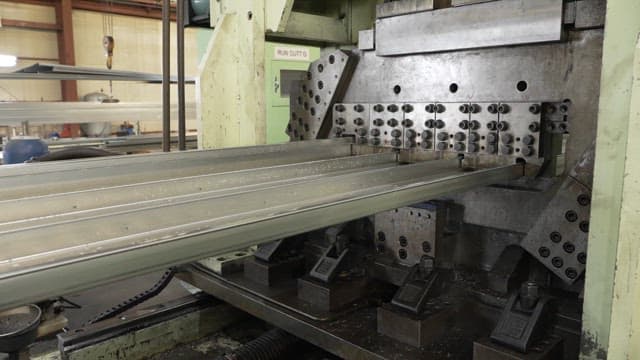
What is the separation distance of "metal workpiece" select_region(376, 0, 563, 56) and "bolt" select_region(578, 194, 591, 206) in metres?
0.34

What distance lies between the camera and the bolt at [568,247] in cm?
109

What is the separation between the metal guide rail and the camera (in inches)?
20.5

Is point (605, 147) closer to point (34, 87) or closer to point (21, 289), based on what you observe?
point (21, 289)

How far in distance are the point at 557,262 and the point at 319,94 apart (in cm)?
85

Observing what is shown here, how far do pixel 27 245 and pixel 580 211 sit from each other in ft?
3.26

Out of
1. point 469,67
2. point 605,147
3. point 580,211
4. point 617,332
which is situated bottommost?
point 617,332

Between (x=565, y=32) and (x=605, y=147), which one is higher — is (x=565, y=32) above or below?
above

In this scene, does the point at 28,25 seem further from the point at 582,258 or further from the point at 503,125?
the point at 582,258

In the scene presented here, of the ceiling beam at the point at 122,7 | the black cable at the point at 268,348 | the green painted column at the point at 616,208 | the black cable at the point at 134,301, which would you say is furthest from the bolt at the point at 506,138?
the ceiling beam at the point at 122,7

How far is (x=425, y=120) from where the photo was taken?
4.49ft

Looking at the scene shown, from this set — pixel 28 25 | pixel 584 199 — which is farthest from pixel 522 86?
pixel 28 25

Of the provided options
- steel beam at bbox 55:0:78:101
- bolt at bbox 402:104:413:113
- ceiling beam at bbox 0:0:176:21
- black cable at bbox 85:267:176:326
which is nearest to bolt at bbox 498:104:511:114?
bolt at bbox 402:104:413:113

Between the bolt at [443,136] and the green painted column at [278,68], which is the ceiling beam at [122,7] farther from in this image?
the bolt at [443,136]

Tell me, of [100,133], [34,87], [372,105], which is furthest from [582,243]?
[34,87]
